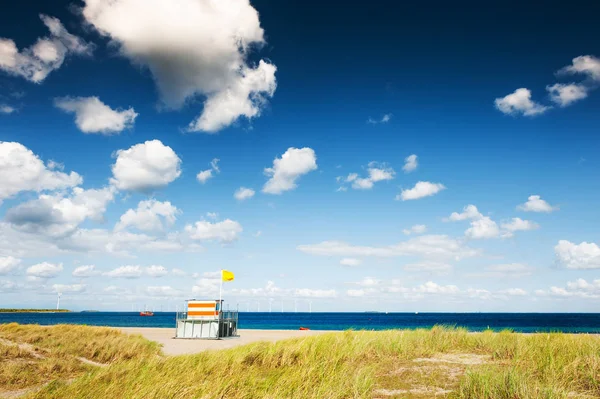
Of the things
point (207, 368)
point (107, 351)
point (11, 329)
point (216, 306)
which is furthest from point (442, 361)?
point (11, 329)

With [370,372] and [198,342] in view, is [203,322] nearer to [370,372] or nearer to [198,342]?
[198,342]

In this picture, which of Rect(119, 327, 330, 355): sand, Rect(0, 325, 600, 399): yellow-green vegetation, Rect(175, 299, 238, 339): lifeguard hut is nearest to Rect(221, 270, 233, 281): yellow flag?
Rect(175, 299, 238, 339): lifeguard hut

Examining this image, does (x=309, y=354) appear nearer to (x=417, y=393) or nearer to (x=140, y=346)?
(x=417, y=393)

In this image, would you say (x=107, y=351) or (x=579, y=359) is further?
(x=107, y=351)

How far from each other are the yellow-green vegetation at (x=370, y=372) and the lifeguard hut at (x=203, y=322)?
43.4 feet

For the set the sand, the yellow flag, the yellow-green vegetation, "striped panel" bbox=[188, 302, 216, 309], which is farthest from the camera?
the yellow flag

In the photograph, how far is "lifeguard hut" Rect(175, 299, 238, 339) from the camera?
29250mm

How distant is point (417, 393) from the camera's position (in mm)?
9250

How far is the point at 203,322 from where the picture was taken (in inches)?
1160

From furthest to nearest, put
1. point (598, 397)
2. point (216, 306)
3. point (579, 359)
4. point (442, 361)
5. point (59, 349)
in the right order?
point (216, 306) < point (59, 349) < point (442, 361) < point (579, 359) < point (598, 397)

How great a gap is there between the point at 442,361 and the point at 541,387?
4.35 meters

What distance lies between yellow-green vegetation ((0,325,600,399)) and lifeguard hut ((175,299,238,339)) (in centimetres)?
1323

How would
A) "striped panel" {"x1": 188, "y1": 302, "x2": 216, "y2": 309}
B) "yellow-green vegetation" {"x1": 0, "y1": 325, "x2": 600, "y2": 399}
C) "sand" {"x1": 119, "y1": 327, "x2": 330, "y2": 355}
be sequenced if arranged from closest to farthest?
"yellow-green vegetation" {"x1": 0, "y1": 325, "x2": 600, "y2": 399} → "sand" {"x1": 119, "y1": 327, "x2": 330, "y2": 355} → "striped panel" {"x1": 188, "y1": 302, "x2": 216, "y2": 309}

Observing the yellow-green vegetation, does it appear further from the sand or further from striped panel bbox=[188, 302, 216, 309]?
striped panel bbox=[188, 302, 216, 309]
